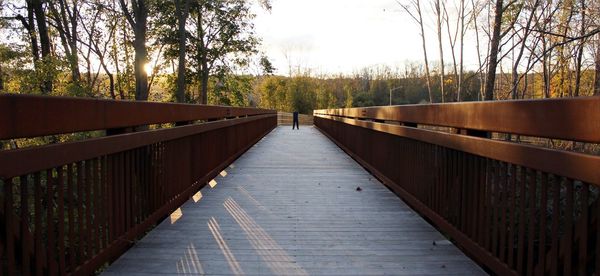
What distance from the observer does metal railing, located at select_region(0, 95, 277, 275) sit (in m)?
2.08

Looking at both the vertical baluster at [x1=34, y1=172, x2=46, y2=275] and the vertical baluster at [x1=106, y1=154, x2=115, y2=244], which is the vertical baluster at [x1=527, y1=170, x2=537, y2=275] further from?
the vertical baluster at [x1=106, y1=154, x2=115, y2=244]

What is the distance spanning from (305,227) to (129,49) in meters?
33.8

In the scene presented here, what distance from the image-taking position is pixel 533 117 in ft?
7.71

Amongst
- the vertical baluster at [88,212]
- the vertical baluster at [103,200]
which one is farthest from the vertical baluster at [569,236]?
the vertical baluster at [103,200]

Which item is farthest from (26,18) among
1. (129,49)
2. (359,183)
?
(359,183)

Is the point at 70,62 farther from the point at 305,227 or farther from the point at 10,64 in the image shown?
the point at 305,227

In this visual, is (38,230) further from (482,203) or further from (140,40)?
(140,40)

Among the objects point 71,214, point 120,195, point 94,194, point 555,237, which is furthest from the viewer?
point 120,195

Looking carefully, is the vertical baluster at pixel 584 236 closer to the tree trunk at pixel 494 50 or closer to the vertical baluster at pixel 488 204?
the vertical baluster at pixel 488 204

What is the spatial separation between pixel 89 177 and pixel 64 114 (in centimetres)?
48

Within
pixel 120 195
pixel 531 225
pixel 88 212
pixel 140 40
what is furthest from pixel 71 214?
pixel 140 40

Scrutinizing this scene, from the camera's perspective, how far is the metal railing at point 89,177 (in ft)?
6.84

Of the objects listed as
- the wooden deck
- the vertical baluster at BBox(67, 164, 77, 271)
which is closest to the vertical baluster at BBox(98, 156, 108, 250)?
the wooden deck

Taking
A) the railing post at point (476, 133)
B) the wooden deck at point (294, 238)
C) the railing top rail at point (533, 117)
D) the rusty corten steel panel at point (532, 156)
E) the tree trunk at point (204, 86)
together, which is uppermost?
the tree trunk at point (204, 86)
